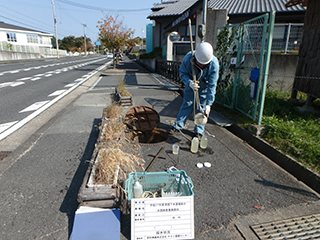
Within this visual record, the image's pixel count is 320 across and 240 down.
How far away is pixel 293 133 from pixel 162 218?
320cm

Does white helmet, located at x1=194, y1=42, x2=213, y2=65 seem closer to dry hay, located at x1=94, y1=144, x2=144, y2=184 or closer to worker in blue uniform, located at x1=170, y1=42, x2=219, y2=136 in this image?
worker in blue uniform, located at x1=170, y1=42, x2=219, y2=136

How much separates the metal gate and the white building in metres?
35.6

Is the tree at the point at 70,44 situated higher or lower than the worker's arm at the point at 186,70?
higher

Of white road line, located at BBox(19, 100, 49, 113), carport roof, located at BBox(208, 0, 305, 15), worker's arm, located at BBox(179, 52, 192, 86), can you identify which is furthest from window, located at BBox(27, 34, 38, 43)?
worker's arm, located at BBox(179, 52, 192, 86)

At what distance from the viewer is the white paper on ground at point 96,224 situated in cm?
201

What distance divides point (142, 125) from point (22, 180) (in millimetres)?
2517

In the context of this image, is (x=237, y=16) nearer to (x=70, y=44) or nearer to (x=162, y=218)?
(x=162, y=218)

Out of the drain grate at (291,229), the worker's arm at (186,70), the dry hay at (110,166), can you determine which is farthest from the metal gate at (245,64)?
the dry hay at (110,166)

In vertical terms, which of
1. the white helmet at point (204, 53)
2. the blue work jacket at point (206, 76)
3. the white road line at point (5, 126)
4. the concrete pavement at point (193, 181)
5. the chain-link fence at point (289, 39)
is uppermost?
the chain-link fence at point (289, 39)

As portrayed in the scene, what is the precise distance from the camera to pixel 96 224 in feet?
6.88

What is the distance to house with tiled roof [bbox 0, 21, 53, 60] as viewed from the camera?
34.3 meters

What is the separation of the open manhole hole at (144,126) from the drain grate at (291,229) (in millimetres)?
2689

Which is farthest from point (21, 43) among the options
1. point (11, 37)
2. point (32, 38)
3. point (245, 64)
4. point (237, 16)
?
point (245, 64)

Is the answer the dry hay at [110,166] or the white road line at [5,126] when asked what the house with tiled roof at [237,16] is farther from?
the white road line at [5,126]
